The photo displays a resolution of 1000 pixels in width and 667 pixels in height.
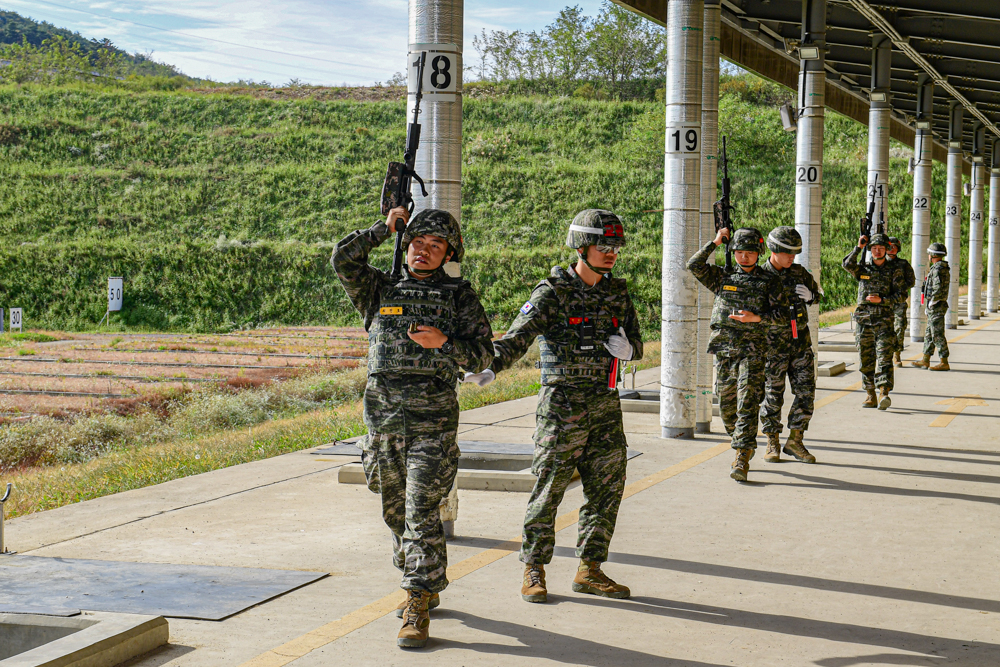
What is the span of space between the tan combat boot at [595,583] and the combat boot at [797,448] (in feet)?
Answer: 16.6

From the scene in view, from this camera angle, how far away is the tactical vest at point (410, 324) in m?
5.46

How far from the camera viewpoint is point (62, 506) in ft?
29.6

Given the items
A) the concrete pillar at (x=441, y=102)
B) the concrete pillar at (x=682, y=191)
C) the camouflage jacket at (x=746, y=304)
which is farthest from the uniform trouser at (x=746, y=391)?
the concrete pillar at (x=441, y=102)

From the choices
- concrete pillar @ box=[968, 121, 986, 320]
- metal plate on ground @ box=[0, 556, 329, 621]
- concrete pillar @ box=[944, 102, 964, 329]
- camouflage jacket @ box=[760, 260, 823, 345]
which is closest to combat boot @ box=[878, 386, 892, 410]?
camouflage jacket @ box=[760, 260, 823, 345]

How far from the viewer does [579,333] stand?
6168 mm

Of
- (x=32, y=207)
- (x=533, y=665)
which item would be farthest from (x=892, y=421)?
(x=32, y=207)

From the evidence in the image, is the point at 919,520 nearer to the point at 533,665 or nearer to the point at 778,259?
the point at 778,259

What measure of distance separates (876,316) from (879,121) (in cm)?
872

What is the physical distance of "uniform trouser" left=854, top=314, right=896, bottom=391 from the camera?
1455cm

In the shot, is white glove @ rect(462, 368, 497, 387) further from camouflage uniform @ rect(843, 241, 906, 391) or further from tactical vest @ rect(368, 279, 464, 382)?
camouflage uniform @ rect(843, 241, 906, 391)

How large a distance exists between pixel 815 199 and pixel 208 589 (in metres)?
12.8

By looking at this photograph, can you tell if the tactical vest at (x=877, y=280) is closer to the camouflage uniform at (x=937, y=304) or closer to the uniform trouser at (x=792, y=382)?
the uniform trouser at (x=792, y=382)

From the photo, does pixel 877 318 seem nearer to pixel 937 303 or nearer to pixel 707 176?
pixel 707 176

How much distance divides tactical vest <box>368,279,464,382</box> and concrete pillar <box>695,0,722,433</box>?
7300 mm
